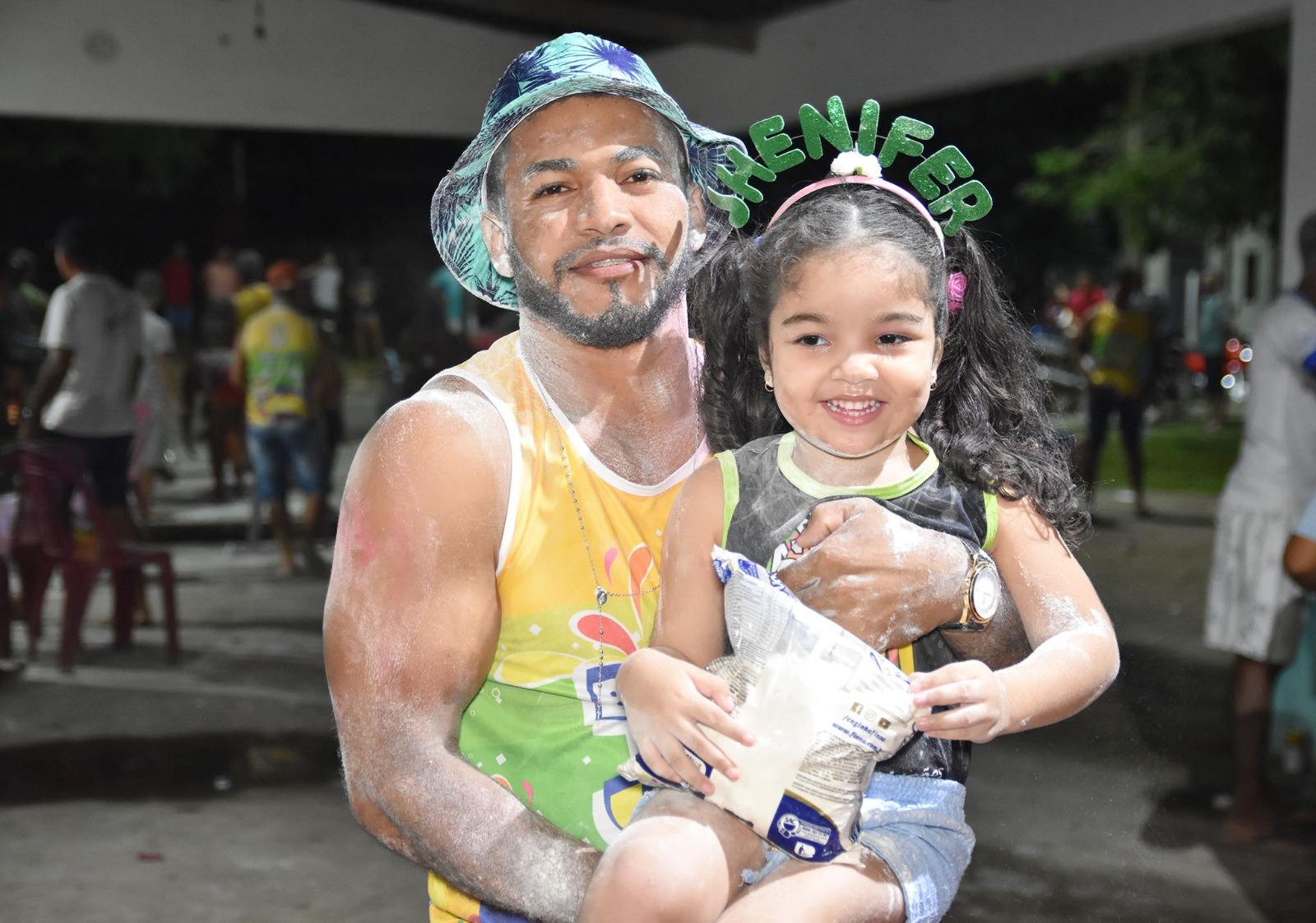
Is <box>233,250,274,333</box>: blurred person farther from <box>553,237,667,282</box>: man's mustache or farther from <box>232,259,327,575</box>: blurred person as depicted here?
<box>553,237,667,282</box>: man's mustache

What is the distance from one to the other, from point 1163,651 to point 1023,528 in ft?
18.9

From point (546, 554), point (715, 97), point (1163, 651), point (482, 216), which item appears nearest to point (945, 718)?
point (546, 554)

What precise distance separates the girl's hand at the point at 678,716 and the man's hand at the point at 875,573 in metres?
0.18

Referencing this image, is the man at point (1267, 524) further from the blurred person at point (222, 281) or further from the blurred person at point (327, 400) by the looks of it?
the blurred person at point (222, 281)

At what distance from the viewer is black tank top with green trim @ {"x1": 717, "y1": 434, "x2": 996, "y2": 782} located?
175 centimetres

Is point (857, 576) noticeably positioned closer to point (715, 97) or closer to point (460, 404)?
point (460, 404)

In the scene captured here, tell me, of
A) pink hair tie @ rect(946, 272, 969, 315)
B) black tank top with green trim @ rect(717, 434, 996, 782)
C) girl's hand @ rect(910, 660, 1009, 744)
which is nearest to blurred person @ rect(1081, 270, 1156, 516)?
pink hair tie @ rect(946, 272, 969, 315)

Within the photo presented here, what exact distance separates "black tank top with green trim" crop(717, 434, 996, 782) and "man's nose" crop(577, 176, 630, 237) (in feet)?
1.25

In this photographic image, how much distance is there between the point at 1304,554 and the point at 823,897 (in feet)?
Result: 8.92

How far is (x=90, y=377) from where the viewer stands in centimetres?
711

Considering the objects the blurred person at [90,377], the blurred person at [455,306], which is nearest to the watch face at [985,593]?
the blurred person at [90,377]

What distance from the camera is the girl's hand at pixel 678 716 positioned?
157 cm

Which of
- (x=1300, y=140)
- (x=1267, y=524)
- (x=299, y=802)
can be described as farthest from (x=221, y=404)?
(x=1267, y=524)

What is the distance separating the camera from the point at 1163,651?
7.07 m
